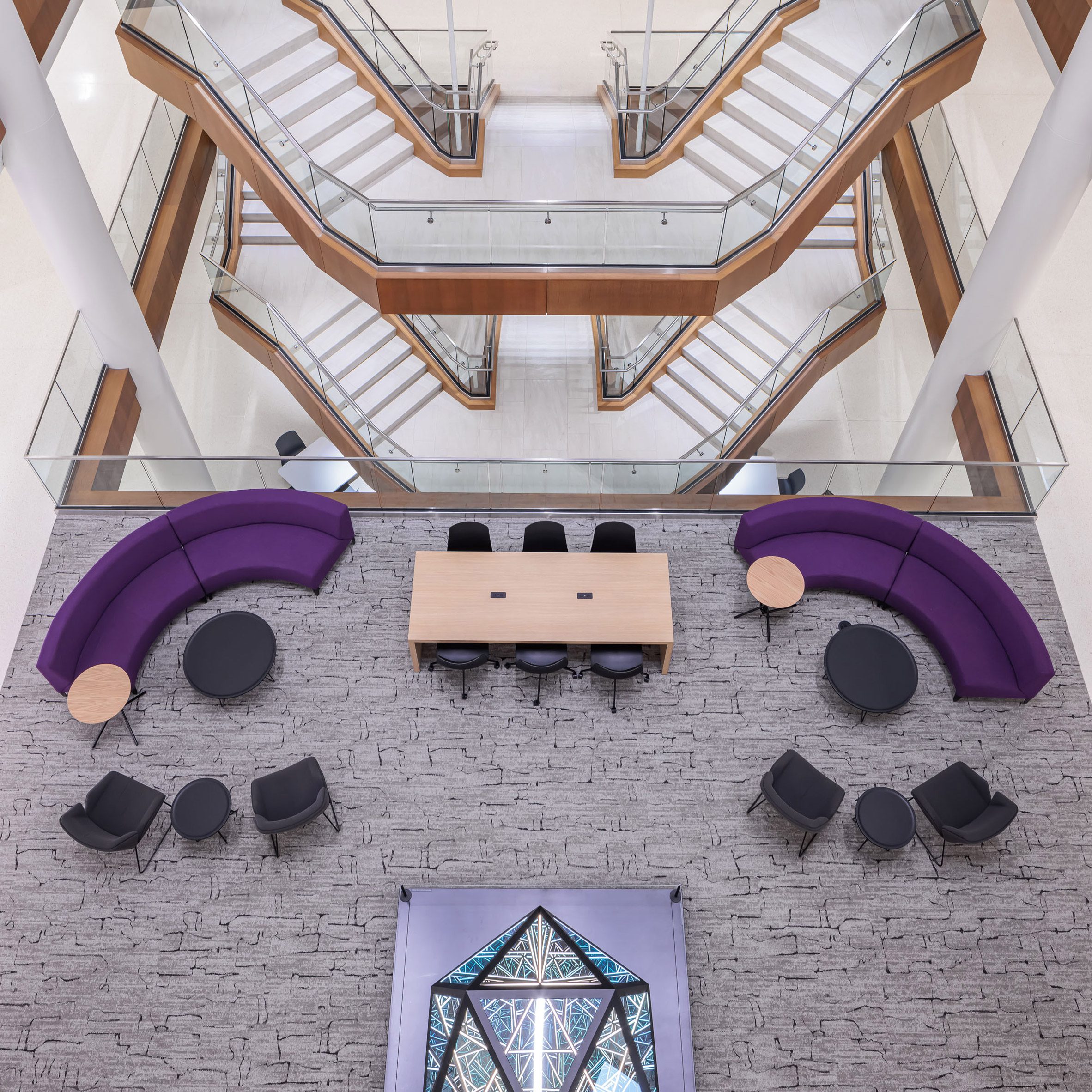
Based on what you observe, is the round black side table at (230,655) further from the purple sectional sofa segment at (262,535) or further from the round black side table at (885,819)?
the round black side table at (885,819)

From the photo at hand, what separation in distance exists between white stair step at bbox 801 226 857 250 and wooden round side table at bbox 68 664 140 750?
9522 mm

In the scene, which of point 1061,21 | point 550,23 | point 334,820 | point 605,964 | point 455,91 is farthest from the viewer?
point 550,23

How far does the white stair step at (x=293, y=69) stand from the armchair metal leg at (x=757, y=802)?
8.72 meters

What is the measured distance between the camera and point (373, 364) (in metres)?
12.0

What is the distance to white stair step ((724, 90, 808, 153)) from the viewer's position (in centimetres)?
1030

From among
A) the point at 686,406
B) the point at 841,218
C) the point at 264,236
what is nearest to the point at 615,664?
the point at 686,406

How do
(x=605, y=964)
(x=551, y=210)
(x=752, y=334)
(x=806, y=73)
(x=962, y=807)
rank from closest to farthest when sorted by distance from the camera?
(x=605, y=964) < (x=962, y=807) < (x=551, y=210) < (x=806, y=73) < (x=752, y=334)

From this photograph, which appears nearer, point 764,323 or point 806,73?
point 806,73

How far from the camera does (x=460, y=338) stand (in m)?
12.3

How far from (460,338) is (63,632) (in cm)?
650

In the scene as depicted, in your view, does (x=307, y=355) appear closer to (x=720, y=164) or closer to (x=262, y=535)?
(x=262, y=535)

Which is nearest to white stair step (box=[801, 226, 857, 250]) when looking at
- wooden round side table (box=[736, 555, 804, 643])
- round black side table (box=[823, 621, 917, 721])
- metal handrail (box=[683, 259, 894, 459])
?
metal handrail (box=[683, 259, 894, 459])

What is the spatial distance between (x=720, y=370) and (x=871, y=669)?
540 cm

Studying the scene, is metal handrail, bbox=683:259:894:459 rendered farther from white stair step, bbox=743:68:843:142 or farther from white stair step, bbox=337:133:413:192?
white stair step, bbox=337:133:413:192
